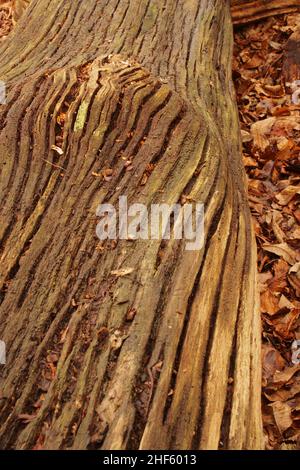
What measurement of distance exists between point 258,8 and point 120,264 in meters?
3.42

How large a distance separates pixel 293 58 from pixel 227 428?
327 centimetres

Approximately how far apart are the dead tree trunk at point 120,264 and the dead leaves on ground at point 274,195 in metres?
0.32

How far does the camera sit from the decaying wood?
443 centimetres

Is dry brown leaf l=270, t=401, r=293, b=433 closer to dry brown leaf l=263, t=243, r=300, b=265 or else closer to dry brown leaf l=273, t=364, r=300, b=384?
dry brown leaf l=273, t=364, r=300, b=384

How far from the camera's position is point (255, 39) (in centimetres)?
443

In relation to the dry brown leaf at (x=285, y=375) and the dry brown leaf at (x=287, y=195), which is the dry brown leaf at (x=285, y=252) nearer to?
the dry brown leaf at (x=287, y=195)

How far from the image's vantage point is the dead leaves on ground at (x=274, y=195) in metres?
2.25

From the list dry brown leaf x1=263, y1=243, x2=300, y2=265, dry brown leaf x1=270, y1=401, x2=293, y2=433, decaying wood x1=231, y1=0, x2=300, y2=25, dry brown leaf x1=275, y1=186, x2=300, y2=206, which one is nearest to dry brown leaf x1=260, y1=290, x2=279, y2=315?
dry brown leaf x1=263, y1=243, x2=300, y2=265

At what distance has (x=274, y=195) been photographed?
10.2 ft

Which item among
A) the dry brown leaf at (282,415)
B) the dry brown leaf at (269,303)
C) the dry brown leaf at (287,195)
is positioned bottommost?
the dry brown leaf at (282,415)

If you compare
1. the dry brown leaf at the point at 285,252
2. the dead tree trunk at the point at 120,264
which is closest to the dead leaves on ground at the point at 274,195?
the dry brown leaf at the point at 285,252

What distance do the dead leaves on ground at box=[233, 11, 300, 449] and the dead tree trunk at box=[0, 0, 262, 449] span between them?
32 cm

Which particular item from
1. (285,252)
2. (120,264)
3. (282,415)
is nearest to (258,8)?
(285,252)

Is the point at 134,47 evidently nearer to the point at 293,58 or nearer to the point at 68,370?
the point at 293,58
